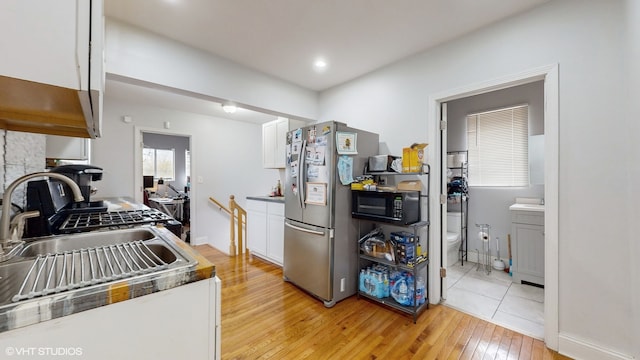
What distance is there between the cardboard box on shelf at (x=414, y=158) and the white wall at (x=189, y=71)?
5.29ft

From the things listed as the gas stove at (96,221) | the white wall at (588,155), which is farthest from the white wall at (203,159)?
the white wall at (588,155)

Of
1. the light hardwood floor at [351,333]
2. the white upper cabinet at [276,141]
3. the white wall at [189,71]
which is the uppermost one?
the white wall at [189,71]

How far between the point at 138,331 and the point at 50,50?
30.6 inches

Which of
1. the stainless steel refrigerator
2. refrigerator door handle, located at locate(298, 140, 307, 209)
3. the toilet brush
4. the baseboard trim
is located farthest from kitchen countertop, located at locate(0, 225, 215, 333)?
the toilet brush

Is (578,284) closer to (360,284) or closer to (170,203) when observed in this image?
(360,284)

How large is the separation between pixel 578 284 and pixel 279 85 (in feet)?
10.5

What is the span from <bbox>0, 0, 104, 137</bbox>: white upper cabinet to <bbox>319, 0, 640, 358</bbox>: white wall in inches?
97.2

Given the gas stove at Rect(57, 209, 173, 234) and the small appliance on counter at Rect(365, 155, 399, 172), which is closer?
the gas stove at Rect(57, 209, 173, 234)

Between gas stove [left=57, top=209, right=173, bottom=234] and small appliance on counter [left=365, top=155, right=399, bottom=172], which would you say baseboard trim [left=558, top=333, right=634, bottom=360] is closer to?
small appliance on counter [left=365, top=155, right=399, bottom=172]

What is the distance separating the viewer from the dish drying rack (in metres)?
0.85

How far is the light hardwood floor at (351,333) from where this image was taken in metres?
1.72

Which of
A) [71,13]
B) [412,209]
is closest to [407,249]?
[412,209]

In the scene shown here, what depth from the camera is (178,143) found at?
282 inches

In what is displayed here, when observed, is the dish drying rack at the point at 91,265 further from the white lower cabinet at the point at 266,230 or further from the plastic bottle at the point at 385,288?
the white lower cabinet at the point at 266,230
